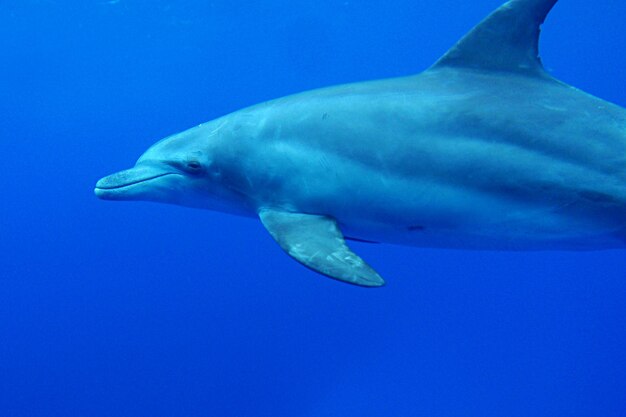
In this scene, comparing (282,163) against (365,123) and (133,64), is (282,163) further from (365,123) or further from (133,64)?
(133,64)

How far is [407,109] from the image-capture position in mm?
4023

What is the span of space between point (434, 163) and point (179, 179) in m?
2.02

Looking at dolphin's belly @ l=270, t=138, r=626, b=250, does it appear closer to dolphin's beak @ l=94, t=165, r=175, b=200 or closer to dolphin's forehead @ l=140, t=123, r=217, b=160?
dolphin's forehead @ l=140, t=123, r=217, b=160

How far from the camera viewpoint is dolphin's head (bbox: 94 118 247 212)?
14.6ft

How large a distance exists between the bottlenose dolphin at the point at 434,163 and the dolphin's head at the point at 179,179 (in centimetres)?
1

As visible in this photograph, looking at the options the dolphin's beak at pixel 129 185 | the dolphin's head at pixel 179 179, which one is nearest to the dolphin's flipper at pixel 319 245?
the dolphin's head at pixel 179 179

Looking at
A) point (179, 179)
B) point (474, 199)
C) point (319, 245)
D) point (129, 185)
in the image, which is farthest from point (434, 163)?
A: point (129, 185)

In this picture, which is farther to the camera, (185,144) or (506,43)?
(185,144)

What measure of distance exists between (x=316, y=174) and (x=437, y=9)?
1950 cm

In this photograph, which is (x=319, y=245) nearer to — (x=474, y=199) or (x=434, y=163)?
(x=434, y=163)

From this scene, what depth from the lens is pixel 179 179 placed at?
14.9 feet

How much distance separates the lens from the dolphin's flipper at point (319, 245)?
3.50m

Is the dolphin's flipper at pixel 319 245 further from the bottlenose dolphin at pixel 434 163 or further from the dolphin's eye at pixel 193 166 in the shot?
the dolphin's eye at pixel 193 166

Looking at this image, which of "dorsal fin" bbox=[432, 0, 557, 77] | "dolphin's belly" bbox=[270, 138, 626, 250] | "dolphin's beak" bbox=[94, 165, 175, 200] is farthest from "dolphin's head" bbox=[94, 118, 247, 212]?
"dorsal fin" bbox=[432, 0, 557, 77]
